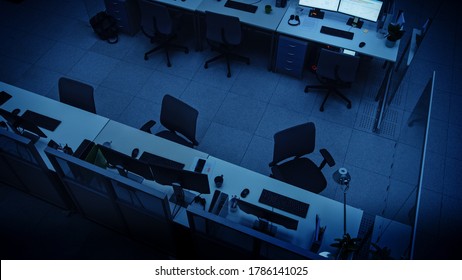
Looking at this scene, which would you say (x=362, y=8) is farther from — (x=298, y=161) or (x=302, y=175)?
(x=302, y=175)

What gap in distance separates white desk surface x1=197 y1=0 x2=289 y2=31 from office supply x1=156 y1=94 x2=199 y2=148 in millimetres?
1802

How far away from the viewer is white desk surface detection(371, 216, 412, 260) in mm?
2904

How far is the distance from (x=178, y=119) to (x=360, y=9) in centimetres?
278

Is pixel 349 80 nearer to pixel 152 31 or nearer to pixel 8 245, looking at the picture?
pixel 152 31

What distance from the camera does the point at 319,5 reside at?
193 inches

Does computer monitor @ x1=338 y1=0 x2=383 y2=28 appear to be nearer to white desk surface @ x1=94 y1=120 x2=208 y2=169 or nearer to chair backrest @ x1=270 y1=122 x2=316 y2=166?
chair backrest @ x1=270 y1=122 x2=316 y2=166

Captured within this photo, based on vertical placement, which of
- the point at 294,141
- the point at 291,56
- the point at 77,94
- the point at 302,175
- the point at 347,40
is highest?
the point at 347,40

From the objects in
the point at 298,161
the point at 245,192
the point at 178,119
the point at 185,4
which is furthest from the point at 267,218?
the point at 185,4

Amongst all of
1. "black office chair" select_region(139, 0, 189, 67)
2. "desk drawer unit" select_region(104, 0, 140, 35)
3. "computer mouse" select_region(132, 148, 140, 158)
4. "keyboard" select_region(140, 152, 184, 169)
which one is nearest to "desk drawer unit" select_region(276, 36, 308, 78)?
"black office chair" select_region(139, 0, 189, 67)

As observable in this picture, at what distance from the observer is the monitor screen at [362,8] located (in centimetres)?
463

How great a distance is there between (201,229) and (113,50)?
3797 mm

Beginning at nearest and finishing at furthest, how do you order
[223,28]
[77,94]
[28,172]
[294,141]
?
1. [28,172]
2. [294,141]
3. [77,94]
4. [223,28]
